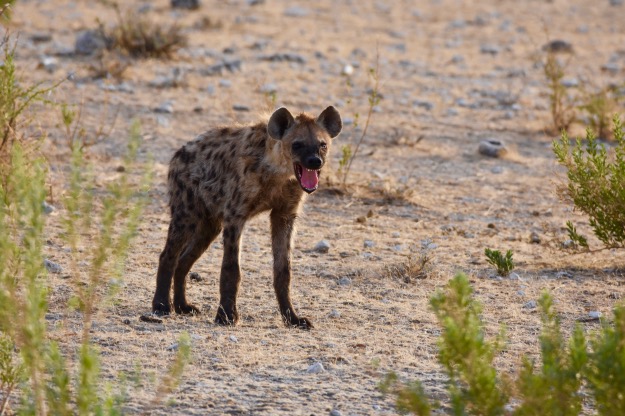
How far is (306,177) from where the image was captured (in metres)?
5.50

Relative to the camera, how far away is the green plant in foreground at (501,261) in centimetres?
648

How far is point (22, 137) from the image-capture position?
699 centimetres

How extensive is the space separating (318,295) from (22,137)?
230 cm

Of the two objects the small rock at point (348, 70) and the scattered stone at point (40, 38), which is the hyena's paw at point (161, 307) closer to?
the small rock at point (348, 70)

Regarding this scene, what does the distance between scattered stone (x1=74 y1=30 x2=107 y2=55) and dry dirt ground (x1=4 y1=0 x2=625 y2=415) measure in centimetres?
37

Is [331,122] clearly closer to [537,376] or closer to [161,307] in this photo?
[161,307]

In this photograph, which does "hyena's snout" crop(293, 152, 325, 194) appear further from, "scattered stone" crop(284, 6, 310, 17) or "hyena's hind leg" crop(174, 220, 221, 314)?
"scattered stone" crop(284, 6, 310, 17)

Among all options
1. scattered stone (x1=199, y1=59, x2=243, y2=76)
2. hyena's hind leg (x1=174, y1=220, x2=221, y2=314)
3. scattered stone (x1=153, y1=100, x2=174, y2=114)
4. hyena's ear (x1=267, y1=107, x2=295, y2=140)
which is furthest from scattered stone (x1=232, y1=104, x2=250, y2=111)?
hyena's ear (x1=267, y1=107, x2=295, y2=140)

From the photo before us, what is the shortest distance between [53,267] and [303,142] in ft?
5.45

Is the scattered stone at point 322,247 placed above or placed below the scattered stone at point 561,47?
below

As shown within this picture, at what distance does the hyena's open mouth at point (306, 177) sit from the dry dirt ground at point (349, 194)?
71cm

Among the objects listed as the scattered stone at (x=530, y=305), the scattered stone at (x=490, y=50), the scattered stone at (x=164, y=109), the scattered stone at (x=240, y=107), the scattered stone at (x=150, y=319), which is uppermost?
the scattered stone at (x=490, y=50)

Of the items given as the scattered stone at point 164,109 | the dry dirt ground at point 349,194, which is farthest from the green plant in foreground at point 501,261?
the scattered stone at point 164,109

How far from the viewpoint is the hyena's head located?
18.0 ft
